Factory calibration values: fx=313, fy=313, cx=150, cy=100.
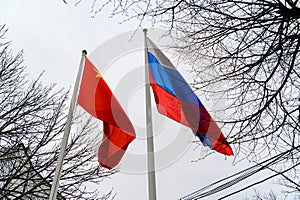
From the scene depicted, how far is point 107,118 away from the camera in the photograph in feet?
18.3

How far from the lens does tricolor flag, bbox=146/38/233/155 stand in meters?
5.03

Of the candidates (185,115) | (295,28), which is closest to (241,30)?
(295,28)

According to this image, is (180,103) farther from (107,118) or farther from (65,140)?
(65,140)

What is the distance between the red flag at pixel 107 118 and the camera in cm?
561

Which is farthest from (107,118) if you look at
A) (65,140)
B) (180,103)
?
(180,103)

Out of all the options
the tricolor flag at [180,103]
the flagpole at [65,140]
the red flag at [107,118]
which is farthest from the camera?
the red flag at [107,118]

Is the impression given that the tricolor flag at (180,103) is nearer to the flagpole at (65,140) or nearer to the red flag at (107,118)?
the red flag at (107,118)

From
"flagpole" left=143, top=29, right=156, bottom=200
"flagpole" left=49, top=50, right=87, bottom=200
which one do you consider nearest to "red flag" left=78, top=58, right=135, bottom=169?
"flagpole" left=49, top=50, right=87, bottom=200

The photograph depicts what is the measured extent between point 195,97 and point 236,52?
1.51 m

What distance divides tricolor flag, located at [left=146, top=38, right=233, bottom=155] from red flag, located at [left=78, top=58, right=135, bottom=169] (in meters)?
0.88

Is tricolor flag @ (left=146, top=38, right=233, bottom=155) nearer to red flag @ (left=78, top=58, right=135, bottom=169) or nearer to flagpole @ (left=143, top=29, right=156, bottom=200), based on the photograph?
flagpole @ (left=143, top=29, right=156, bottom=200)

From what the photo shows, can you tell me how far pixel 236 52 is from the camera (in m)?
3.95

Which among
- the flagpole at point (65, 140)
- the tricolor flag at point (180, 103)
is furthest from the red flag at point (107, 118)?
the tricolor flag at point (180, 103)

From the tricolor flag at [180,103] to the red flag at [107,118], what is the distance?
0.88 meters
